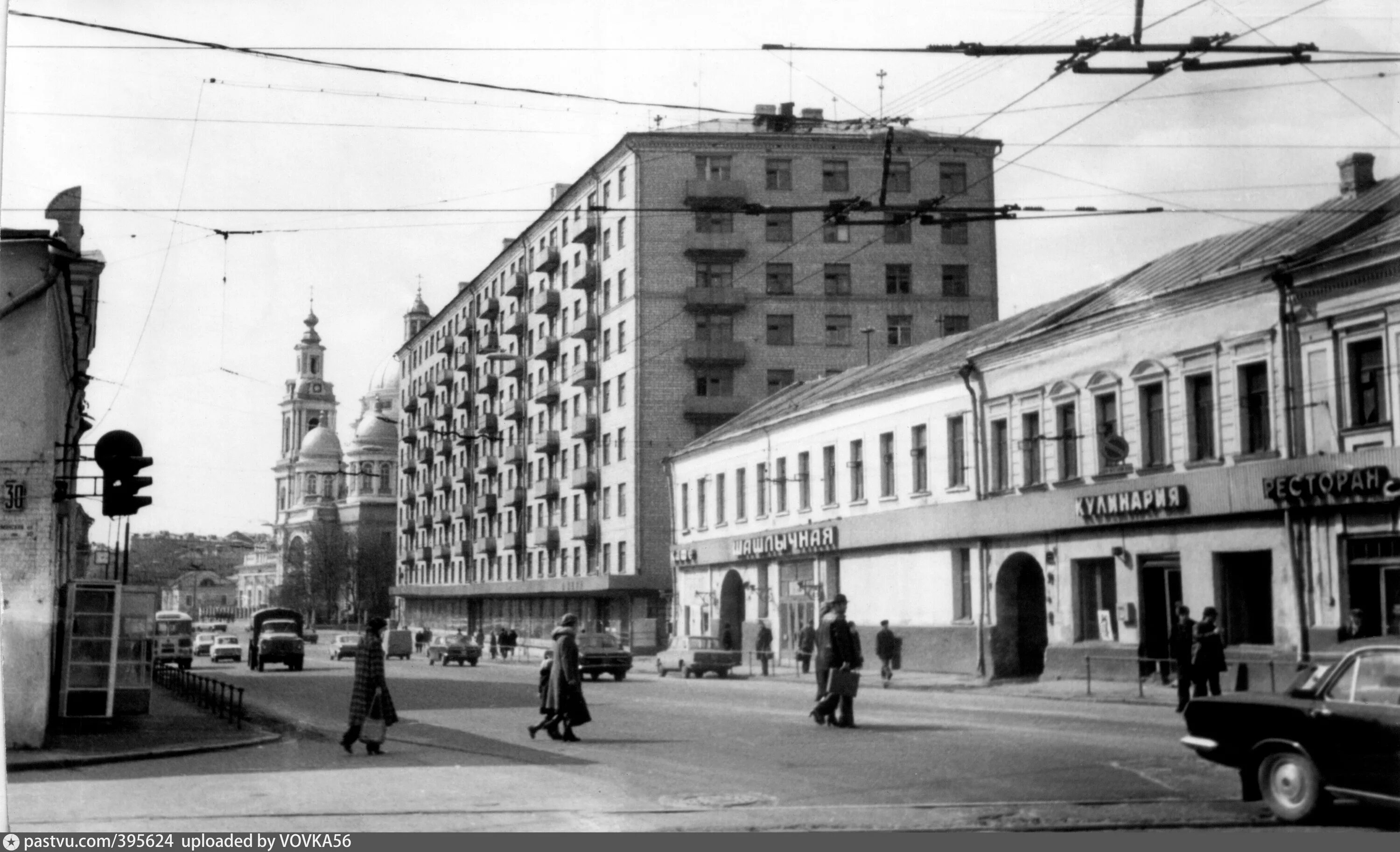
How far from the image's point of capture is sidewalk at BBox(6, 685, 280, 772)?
13.7 m

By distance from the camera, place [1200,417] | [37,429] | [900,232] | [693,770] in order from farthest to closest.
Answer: [900,232], [1200,417], [693,770], [37,429]

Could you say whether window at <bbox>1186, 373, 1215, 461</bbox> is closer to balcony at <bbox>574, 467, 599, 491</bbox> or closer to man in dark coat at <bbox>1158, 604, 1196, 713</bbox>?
man in dark coat at <bbox>1158, 604, 1196, 713</bbox>

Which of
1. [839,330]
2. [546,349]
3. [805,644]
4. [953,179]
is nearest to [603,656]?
[546,349]

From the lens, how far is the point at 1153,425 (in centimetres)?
1645

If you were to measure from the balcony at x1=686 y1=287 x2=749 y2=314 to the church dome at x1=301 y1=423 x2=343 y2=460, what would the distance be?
8022mm

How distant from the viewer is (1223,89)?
46.2 ft

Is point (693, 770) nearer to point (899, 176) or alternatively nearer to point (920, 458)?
point (899, 176)

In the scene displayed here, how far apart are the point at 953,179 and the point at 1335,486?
5239 millimetres

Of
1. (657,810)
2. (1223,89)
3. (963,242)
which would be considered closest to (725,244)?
(963,242)

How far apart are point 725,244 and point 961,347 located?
518 cm

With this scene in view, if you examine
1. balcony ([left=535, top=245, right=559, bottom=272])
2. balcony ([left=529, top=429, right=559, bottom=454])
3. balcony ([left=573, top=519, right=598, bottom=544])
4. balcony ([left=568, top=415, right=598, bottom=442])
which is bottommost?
balcony ([left=573, top=519, right=598, bottom=544])

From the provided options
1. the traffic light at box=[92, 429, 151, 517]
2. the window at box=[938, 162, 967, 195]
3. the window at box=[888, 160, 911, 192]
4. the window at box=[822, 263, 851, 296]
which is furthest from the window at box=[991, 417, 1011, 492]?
the traffic light at box=[92, 429, 151, 517]

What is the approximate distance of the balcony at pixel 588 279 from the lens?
17.8 meters

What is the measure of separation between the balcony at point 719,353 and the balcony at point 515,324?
661 centimetres
